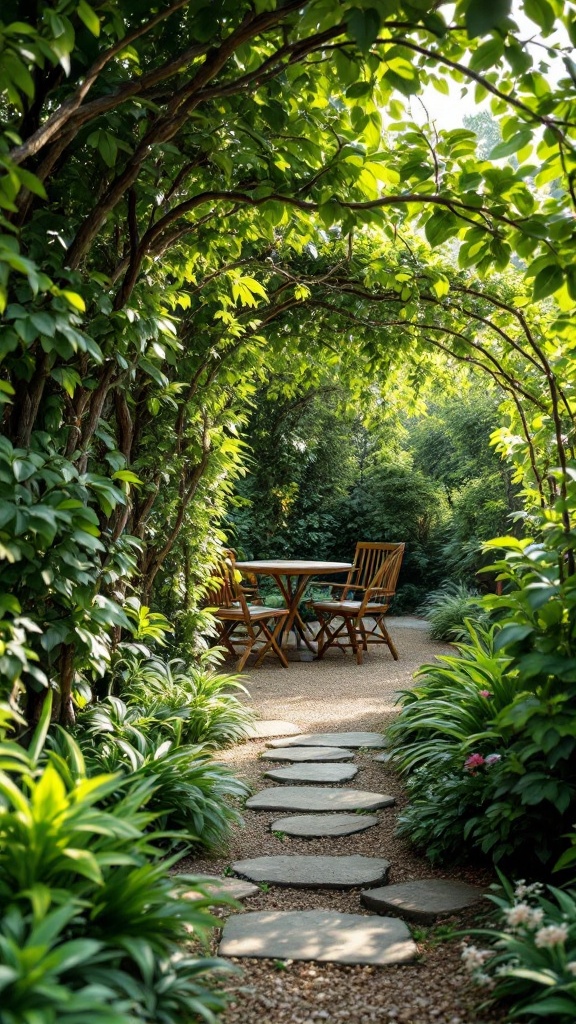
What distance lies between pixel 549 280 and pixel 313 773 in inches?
104

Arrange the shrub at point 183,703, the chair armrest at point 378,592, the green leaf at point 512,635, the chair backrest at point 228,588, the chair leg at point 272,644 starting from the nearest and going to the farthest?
the green leaf at point 512,635
the shrub at point 183,703
the chair backrest at point 228,588
the chair leg at point 272,644
the chair armrest at point 378,592

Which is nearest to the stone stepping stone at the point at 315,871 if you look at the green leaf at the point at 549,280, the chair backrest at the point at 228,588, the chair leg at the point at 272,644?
the green leaf at the point at 549,280

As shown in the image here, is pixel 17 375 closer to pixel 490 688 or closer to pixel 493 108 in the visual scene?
pixel 493 108

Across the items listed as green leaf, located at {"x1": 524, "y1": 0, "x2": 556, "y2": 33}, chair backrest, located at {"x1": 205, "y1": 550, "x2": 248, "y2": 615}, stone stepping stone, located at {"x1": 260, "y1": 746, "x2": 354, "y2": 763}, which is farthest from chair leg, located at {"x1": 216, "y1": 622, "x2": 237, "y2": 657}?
green leaf, located at {"x1": 524, "y1": 0, "x2": 556, "y2": 33}

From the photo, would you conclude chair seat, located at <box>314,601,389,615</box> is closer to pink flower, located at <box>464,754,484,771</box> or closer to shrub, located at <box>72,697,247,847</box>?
shrub, located at <box>72,697,247,847</box>

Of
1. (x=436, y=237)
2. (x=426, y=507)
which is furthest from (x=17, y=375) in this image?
(x=426, y=507)

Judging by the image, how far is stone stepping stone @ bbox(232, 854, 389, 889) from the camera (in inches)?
108

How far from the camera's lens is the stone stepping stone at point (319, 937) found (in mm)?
2207

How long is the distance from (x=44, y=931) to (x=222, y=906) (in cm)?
125

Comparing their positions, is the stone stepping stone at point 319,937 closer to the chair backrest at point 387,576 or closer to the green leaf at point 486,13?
the green leaf at point 486,13

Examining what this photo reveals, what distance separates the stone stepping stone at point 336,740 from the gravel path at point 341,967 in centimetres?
13

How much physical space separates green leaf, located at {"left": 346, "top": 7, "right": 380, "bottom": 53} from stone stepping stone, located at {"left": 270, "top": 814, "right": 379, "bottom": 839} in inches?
107

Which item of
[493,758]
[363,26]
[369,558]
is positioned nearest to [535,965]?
[493,758]

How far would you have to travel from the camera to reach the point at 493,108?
246cm
